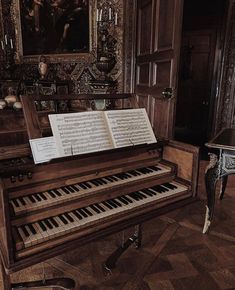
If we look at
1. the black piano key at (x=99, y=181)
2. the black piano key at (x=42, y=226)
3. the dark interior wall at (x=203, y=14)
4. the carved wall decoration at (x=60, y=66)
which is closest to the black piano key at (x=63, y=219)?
the black piano key at (x=42, y=226)

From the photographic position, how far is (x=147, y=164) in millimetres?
2035

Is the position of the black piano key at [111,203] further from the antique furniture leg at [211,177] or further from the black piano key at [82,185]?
the antique furniture leg at [211,177]

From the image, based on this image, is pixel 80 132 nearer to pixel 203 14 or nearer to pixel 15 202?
pixel 15 202

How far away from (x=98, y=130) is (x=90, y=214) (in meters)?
0.54

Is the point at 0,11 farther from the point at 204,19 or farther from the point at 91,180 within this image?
the point at 91,180

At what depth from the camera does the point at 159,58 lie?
312cm

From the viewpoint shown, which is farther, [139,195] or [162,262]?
[162,262]

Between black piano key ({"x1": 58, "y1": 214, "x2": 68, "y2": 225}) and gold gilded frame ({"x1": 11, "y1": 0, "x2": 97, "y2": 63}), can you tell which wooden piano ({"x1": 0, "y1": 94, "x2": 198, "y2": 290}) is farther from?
gold gilded frame ({"x1": 11, "y1": 0, "x2": 97, "y2": 63})

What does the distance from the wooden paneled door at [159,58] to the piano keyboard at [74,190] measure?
3.66ft

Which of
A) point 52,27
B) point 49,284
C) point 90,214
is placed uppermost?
point 52,27

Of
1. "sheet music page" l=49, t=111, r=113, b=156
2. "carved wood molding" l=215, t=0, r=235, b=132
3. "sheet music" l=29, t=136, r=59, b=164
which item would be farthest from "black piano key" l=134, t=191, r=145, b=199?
"carved wood molding" l=215, t=0, r=235, b=132

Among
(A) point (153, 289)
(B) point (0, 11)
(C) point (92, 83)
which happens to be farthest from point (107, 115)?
(B) point (0, 11)

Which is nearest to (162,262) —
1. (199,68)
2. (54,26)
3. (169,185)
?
(169,185)

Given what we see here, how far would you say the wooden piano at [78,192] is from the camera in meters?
1.32
